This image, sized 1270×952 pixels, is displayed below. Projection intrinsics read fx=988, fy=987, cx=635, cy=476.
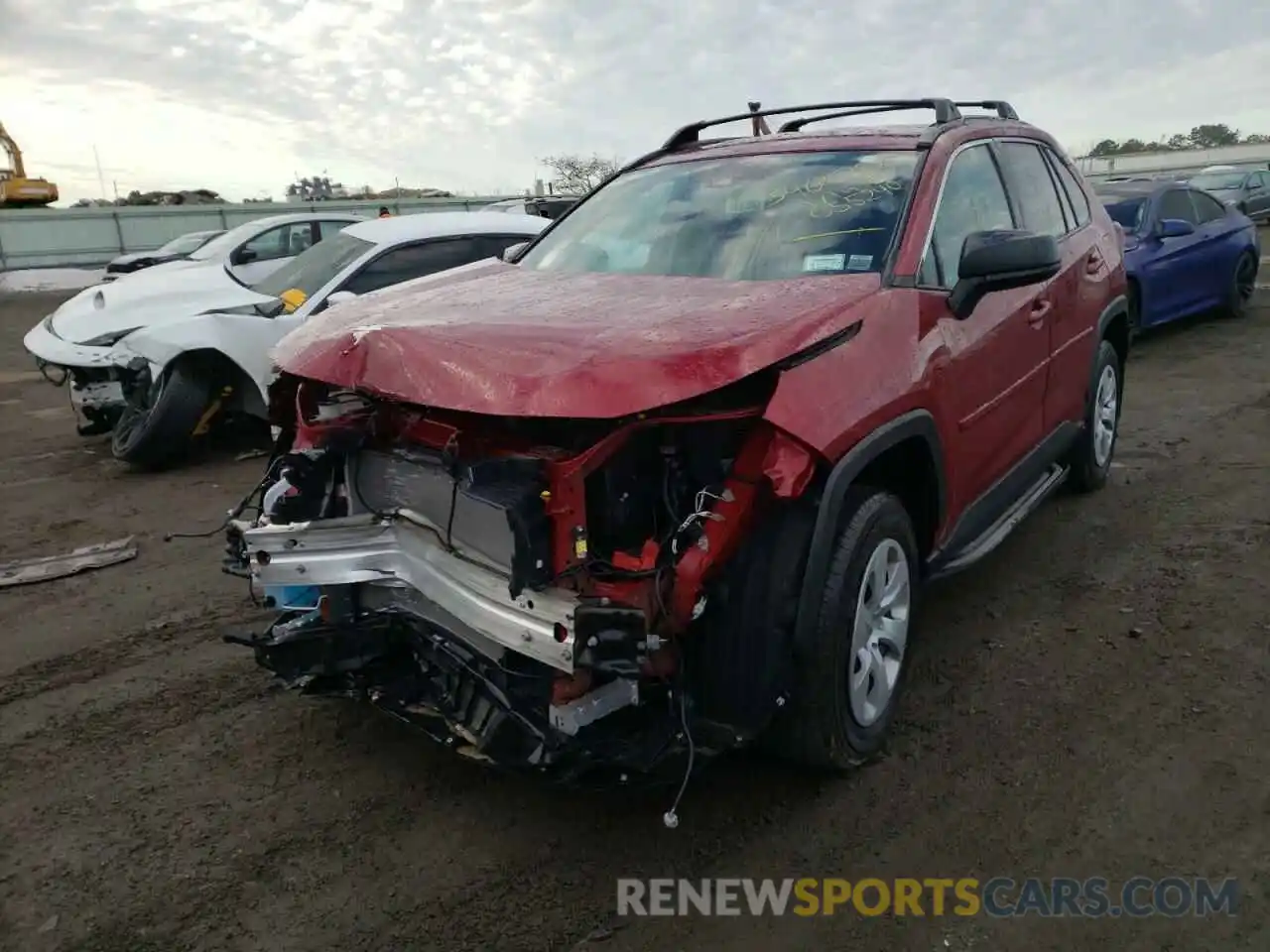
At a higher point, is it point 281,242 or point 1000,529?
point 281,242

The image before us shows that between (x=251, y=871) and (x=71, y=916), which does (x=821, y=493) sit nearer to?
(x=251, y=871)

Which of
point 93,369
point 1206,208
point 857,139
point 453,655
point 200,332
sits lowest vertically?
point 453,655

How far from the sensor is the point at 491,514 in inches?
106

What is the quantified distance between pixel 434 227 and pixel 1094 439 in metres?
4.93

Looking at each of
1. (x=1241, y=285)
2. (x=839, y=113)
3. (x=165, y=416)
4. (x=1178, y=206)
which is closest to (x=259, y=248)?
(x=165, y=416)

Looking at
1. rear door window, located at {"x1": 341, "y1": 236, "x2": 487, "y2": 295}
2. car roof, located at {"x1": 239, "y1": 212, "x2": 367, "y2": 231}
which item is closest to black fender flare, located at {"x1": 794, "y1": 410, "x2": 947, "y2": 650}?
rear door window, located at {"x1": 341, "y1": 236, "x2": 487, "y2": 295}

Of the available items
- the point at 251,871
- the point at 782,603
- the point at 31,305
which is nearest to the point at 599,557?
the point at 782,603

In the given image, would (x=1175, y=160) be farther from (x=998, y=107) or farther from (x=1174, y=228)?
(x=998, y=107)

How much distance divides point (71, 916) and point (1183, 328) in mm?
11913

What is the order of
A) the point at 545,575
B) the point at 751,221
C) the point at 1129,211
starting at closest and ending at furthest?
the point at 545,575, the point at 751,221, the point at 1129,211

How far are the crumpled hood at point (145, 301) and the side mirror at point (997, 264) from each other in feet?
17.8

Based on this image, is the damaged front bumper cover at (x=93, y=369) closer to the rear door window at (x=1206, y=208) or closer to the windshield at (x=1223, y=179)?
the rear door window at (x=1206, y=208)

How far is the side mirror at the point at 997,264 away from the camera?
129 inches

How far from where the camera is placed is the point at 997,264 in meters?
3.28
